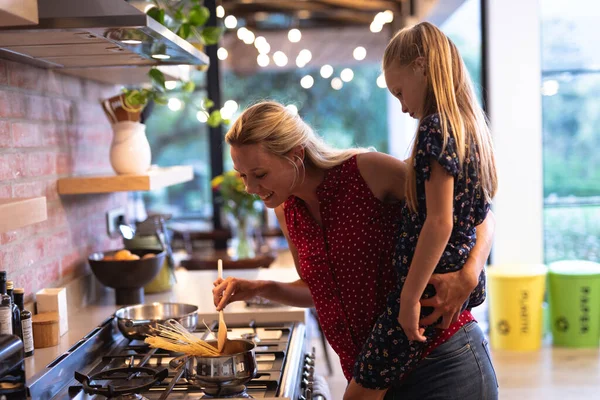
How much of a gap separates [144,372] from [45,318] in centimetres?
43

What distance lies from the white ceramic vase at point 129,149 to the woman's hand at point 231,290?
0.86 m

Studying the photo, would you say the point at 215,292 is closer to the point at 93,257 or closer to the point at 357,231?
the point at 357,231

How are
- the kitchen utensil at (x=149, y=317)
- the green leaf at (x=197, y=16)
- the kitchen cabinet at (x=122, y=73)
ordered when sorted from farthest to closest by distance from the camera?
1. the green leaf at (x=197, y=16)
2. the kitchen cabinet at (x=122, y=73)
3. the kitchen utensil at (x=149, y=317)

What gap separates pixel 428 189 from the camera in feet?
5.37

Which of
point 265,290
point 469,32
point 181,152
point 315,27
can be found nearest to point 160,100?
point 265,290

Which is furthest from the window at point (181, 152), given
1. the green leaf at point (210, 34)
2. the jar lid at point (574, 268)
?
the green leaf at point (210, 34)

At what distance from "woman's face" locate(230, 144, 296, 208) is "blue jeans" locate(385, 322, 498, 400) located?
55 centimetres

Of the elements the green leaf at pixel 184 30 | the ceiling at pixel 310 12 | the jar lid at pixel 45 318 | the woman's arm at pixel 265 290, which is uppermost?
the ceiling at pixel 310 12

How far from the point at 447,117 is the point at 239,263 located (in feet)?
9.64

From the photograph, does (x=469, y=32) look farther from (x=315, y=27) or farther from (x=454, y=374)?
(x=454, y=374)

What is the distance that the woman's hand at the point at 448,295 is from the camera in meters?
1.71

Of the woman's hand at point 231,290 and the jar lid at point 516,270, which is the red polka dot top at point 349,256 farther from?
the jar lid at point 516,270

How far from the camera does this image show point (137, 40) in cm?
194

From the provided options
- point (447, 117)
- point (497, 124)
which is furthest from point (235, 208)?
point (447, 117)
